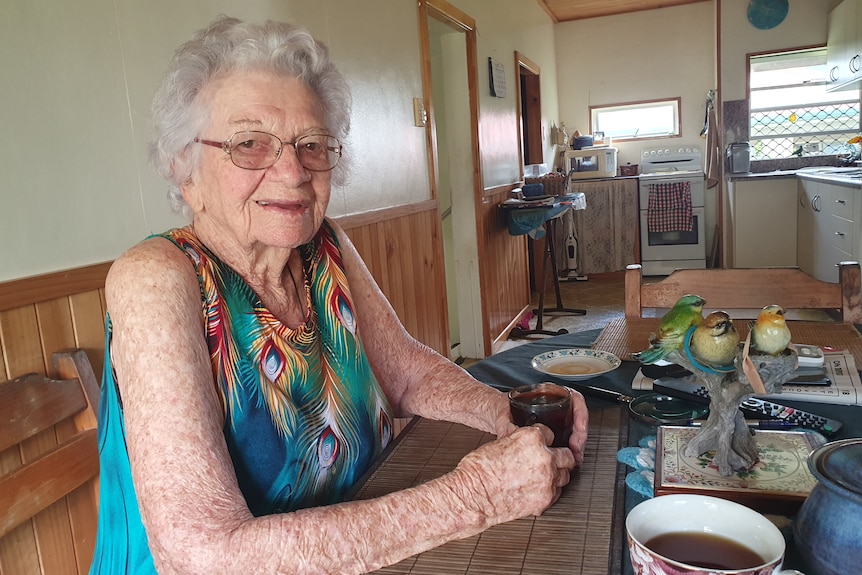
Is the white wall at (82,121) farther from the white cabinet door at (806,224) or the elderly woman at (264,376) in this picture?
the white cabinet door at (806,224)

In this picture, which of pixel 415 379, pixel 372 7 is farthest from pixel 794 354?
pixel 372 7

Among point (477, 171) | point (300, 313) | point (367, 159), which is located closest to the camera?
point (300, 313)

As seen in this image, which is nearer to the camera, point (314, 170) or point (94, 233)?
point (314, 170)

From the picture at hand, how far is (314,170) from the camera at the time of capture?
3.61 feet

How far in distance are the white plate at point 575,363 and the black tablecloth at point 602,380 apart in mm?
15

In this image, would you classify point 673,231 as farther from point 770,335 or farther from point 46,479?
point 46,479

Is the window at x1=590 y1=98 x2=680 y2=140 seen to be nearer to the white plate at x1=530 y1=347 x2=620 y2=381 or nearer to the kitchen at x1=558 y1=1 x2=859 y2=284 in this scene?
the kitchen at x1=558 y1=1 x2=859 y2=284

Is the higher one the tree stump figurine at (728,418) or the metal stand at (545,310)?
the tree stump figurine at (728,418)

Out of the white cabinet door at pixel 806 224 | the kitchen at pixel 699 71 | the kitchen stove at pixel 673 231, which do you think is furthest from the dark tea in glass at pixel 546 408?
the kitchen stove at pixel 673 231

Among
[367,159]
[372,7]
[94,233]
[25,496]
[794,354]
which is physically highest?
[372,7]

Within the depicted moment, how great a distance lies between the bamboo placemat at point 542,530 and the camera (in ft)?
2.33

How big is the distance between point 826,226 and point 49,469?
470 centimetres

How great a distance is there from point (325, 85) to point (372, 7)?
1.72 metres

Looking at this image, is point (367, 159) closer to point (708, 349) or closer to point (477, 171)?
point (477, 171)
